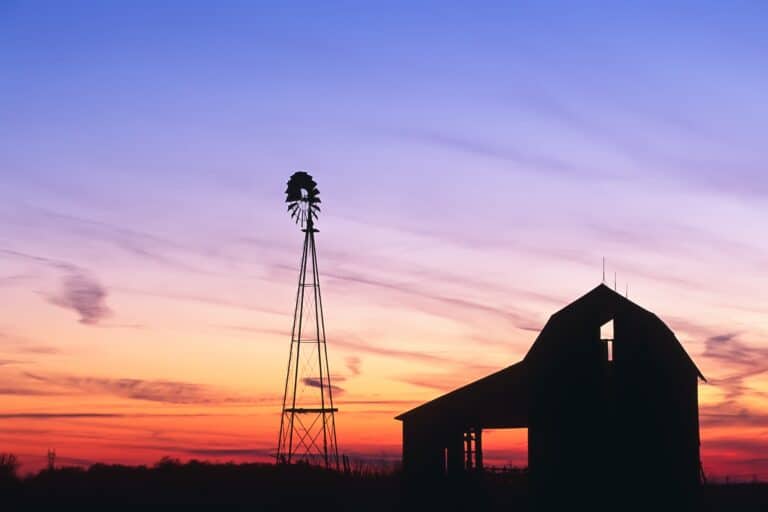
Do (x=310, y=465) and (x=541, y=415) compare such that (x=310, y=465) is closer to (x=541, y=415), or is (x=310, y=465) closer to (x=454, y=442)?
(x=454, y=442)

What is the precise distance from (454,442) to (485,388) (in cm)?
267

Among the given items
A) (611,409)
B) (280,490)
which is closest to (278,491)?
(280,490)

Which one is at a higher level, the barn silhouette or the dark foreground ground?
the barn silhouette

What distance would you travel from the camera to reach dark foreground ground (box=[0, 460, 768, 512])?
149ft

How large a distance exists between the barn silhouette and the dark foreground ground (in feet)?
3.38

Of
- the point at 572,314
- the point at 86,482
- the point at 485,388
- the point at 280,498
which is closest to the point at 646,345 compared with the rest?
the point at 572,314

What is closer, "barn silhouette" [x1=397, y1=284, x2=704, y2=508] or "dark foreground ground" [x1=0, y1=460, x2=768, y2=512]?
"barn silhouette" [x1=397, y1=284, x2=704, y2=508]

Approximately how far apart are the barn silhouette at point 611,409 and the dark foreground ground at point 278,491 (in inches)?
40.6

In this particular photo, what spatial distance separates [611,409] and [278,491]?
1788cm

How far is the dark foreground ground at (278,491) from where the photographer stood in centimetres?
4556

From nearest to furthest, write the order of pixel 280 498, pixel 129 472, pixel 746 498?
pixel 280 498 < pixel 129 472 < pixel 746 498

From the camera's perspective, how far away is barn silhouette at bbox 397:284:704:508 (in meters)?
41.8

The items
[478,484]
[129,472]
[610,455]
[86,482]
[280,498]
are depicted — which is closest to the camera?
[610,455]

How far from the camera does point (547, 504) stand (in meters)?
42.1
